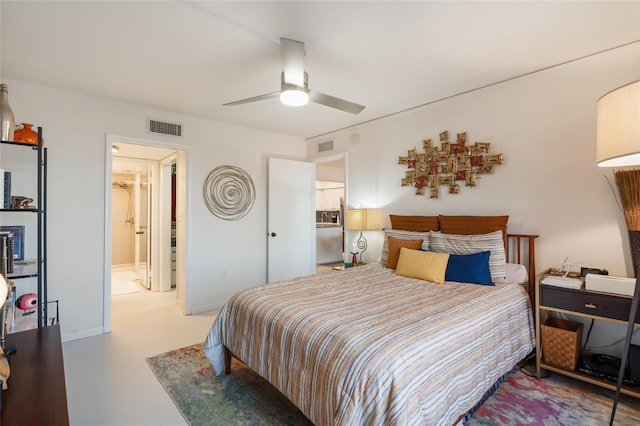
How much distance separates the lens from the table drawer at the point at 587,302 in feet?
6.50

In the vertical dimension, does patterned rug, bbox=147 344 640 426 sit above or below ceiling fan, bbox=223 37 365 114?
below

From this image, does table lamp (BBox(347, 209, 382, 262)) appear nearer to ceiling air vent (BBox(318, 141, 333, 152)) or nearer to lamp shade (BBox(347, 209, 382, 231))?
lamp shade (BBox(347, 209, 382, 231))

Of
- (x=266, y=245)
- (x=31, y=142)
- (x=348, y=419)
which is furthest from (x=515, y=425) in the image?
(x=31, y=142)

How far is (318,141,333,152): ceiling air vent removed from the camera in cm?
481

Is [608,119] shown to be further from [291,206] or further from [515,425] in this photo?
[291,206]

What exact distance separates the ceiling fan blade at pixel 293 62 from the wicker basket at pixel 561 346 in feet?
8.90

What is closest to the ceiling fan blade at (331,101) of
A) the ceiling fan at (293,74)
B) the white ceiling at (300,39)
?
the ceiling fan at (293,74)

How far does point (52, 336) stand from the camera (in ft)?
5.34

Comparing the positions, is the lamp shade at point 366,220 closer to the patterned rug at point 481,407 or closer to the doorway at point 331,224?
the patterned rug at point 481,407

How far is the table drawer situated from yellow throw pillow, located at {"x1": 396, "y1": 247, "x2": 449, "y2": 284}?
2.40 feet

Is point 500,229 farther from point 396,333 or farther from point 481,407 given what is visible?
point 396,333

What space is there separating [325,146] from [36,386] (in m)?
4.31

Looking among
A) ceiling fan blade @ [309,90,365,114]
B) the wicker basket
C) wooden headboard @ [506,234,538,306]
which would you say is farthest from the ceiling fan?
the wicker basket

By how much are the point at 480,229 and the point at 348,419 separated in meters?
2.32
